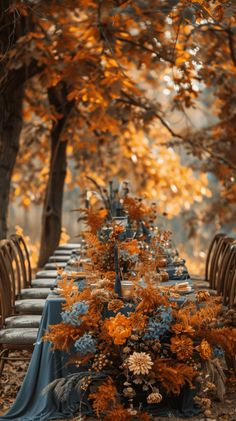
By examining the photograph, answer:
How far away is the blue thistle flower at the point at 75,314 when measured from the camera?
4.05 metres

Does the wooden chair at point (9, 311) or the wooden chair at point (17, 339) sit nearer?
the wooden chair at point (17, 339)

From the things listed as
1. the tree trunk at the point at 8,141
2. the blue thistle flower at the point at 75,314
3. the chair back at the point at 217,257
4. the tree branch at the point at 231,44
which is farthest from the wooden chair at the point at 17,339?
the tree branch at the point at 231,44

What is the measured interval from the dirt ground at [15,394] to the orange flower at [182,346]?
33 cm

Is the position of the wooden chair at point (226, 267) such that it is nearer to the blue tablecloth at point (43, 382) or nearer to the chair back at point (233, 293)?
the chair back at point (233, 293)

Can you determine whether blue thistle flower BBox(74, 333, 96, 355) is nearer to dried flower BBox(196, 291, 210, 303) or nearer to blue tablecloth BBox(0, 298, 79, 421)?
blue tablecloth BBox(0, 298, 79, 421)

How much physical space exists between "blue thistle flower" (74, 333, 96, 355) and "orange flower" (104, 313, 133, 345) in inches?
4.1

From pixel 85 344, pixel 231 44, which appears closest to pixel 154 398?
pixel 85 344

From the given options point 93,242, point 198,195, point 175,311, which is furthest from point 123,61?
point 175,311

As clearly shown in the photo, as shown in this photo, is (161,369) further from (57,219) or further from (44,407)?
(57,219)

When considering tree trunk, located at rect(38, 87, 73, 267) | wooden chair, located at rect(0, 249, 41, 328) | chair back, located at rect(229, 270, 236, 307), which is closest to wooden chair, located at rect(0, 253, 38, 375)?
wooden chair, located at rect(0, 249, 41, 328)

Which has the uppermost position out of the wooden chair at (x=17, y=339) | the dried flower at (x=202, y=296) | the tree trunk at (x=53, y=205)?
the tree trunk at (x=53, y=205)

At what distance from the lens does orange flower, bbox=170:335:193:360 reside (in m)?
4.02

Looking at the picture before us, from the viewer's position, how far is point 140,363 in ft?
12.8

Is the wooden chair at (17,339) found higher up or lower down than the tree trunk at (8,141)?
lower down
